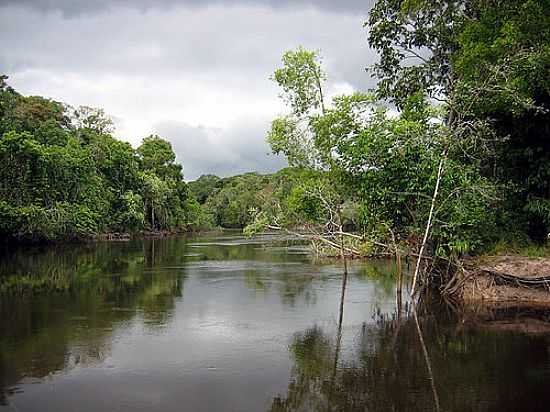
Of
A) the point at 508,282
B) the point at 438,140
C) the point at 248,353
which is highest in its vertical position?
the point at 438,140

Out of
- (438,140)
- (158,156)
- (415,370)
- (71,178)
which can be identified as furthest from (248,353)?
(158,156)

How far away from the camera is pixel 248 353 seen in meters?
→ 11.8

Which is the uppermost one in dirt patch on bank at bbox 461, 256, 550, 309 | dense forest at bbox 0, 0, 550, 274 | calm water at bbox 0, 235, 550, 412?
dense forest at bbox 0, 0, 550, 274

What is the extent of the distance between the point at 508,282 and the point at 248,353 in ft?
32.3

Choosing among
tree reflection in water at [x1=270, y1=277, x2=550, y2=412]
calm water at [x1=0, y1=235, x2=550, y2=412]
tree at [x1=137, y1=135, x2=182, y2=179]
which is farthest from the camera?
tree at [x1=137, y1=135, x2=182, y2=179]

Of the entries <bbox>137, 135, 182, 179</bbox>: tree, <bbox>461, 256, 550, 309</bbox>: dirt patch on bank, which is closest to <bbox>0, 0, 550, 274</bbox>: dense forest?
<bbox>461, 256, 550, 309</bbox>: dirt patch on bank

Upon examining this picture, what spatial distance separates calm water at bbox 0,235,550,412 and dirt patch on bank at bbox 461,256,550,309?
199 centimetres

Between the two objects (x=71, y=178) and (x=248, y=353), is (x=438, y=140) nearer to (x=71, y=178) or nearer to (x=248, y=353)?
(x=248, y=353)

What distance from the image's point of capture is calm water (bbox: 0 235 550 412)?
354 inches

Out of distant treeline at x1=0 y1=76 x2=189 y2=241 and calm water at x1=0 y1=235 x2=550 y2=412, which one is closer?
calm water at x1=0 y1=235 x2=550 y2=412

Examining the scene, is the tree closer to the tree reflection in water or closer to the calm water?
the calm water

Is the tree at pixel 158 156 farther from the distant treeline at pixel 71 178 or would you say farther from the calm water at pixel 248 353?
the calm water at pixel 248 353

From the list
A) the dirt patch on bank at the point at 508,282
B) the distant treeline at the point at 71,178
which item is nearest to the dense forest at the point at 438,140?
the dirt patch on bank at the point at 508,282

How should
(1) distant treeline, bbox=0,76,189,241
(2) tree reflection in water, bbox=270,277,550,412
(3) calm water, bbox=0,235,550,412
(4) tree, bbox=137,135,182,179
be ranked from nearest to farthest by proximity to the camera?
(2) tree reflection in water, bbox=270,277,550,412 < (3) calm water, bbox=0,235,550,412 < (1) distant treeline, bbox=0,76,189,241 < (4) tree, bbox=137,135,182,179
